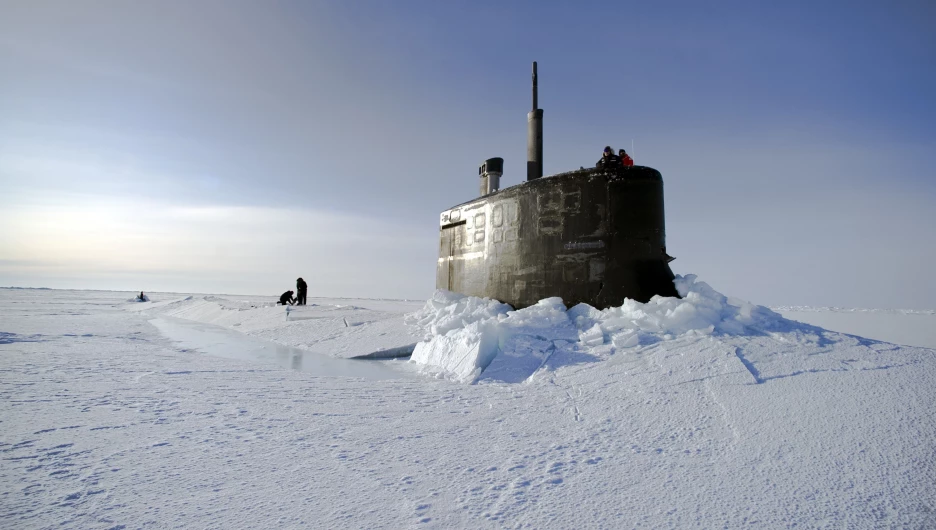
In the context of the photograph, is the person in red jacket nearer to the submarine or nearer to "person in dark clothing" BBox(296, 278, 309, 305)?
the submarine

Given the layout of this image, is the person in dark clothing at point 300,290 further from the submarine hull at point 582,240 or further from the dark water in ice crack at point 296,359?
the submarine hull at point 582,240

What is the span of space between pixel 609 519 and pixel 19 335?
11691 mm

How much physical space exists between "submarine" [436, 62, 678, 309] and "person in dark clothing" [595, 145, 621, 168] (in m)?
0.08

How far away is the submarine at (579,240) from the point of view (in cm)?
586

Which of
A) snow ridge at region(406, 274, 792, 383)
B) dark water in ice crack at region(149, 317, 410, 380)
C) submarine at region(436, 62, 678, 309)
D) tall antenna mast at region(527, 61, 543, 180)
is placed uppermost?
tall antenna mast at region(527, 61, 543, 180)

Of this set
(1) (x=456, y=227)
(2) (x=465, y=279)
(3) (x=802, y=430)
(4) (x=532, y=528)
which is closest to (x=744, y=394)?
(3) (x=802, y=430)

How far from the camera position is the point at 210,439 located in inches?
112

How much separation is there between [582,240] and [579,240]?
41 millimetres

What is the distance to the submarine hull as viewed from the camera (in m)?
5.86

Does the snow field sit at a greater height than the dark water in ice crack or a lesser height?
greater

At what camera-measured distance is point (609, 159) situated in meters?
6.03

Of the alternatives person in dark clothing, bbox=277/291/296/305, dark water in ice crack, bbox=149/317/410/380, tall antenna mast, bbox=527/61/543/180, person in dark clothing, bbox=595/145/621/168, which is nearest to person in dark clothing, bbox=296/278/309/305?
person in dark clothing, bbox=277/291/296/305

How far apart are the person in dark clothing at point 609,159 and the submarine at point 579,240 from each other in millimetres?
75

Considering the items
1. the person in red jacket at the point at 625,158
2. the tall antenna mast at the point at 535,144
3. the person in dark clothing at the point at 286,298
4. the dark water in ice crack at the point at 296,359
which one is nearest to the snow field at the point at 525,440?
the dark water in ice crack at the point at 296,359
